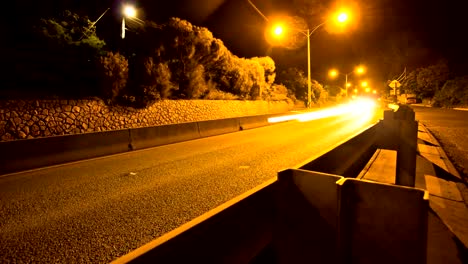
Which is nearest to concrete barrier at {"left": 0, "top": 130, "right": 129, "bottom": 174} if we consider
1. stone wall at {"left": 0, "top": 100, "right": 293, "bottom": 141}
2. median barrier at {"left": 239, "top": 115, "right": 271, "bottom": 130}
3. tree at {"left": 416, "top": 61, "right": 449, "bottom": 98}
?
stone wall at {"left": 0, "top": 100, "right": 293, "bottom": 141}

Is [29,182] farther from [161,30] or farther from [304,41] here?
[304,41]

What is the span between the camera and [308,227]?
227cm

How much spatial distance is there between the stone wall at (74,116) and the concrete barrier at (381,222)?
41.9 ft

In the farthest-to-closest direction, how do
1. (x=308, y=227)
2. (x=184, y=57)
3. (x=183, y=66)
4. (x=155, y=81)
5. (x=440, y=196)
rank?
(x=183, y=66) → (x=184, y=57) → (x=155, y=81) → (x=440, y=196) → (x=308, y=227)

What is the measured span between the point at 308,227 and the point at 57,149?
9209 millimetres

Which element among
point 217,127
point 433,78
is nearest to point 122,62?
point 217,127

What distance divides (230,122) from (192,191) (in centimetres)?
1113

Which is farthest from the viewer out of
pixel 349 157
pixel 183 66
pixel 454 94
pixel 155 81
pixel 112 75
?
pixel 454 94

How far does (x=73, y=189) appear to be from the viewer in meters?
6.05

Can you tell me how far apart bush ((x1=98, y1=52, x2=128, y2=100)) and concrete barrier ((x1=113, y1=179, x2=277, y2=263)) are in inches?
542

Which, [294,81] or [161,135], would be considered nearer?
[161,135]

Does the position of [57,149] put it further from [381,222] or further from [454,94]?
[454,94]

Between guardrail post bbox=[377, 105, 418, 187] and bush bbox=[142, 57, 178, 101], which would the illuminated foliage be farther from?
guardrail post bbox=[377, 105, 418, 187]

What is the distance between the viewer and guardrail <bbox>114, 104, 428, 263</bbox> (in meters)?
1.69
